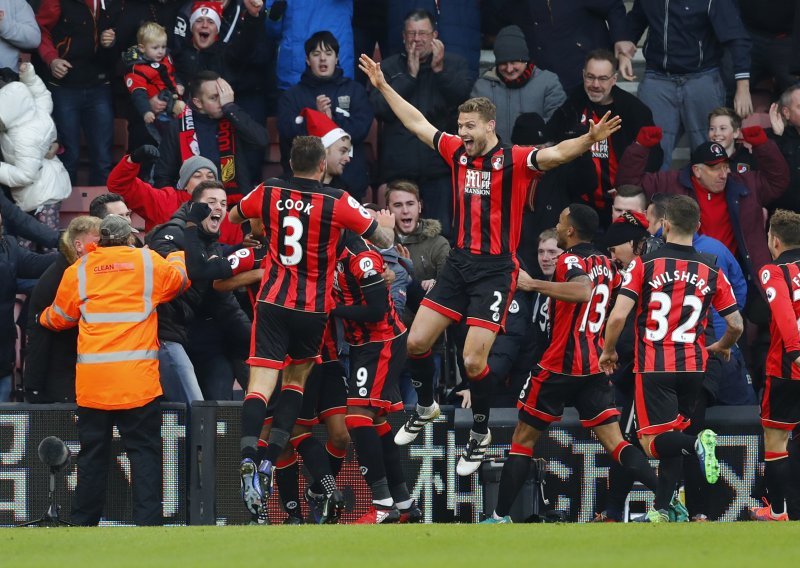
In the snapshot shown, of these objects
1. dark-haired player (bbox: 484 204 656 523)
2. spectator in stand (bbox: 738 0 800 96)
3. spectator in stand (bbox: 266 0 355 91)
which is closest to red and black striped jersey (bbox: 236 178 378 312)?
dark-haired player (bbox: 484 204 656 523)

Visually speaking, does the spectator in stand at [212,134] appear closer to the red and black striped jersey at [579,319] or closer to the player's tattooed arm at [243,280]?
the player's tattooed arm at [243,280]

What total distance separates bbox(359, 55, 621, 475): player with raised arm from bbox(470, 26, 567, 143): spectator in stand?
3217 mm

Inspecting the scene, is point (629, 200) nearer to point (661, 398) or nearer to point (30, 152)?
point (661, 398)

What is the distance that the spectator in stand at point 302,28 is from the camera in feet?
44.1

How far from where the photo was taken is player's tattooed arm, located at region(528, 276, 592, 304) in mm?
9711

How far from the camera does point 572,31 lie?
1376cm

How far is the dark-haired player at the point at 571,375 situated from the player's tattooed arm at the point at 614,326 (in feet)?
0.98

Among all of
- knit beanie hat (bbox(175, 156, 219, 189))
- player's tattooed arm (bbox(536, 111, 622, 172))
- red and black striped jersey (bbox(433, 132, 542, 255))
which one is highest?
knit beanie hat (bbox(175, 156, 219, 189))

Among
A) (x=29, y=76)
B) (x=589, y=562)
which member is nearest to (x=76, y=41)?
(x=29, y=76)

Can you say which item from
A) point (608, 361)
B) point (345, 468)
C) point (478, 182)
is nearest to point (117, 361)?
point (345, 468)

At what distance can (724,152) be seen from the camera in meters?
12.3

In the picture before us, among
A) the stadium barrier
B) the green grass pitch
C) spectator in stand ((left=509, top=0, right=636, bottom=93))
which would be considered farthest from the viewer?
spectator in stand ((left=509, top=0, right=636, bottom=93))

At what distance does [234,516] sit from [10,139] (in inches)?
166

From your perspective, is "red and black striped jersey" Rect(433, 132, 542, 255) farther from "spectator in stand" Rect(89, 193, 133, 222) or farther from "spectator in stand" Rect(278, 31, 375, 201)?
"spectator in stand" Rect(278, 31, 375, 201)
